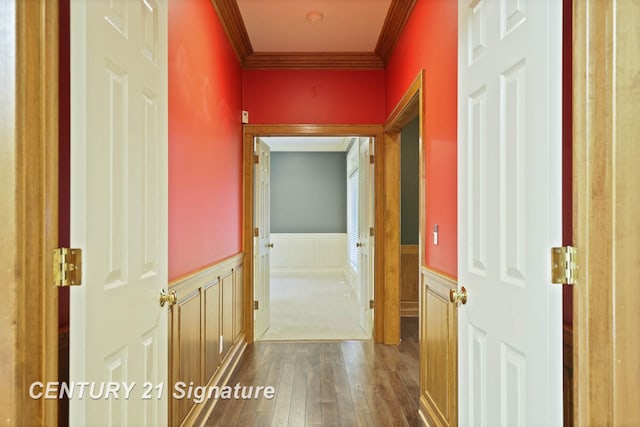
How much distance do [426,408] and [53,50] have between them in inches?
99.1

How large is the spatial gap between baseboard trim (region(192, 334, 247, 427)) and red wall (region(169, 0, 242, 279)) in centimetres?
83

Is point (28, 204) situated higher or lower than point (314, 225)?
higher

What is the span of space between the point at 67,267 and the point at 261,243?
3385 mm

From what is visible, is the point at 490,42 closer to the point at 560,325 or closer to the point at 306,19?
the point at 560,325

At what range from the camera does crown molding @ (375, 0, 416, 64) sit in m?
2.96

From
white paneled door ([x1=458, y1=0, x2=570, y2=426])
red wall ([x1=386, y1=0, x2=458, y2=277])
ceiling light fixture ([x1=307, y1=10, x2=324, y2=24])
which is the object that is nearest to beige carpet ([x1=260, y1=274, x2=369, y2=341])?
Answer: red wall ([x1=386, y1=0, x2=458, y2=277])

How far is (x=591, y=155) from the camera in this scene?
3.14 feet

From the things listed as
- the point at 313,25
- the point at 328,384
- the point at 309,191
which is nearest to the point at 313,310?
the point at 328,384

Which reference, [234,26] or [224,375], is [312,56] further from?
[224,375]

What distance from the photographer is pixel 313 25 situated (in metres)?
3.42

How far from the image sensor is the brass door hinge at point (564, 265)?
990 millimetres

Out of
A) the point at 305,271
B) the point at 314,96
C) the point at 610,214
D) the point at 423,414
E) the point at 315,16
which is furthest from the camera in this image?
the point at 305,271

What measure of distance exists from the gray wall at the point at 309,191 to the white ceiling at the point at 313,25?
17.0ft

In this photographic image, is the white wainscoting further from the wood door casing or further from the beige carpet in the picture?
the wood door casing
